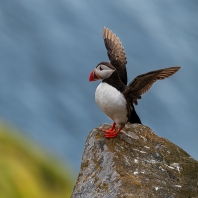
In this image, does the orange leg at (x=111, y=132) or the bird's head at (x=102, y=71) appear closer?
the orange leg at (x=111, y=132)

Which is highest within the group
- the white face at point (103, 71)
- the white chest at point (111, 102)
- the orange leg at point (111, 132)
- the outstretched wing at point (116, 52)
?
the outstretched wing at point (116, 52)

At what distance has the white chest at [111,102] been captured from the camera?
26.5 feet

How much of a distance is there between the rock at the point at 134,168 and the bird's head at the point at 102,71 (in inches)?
27.9

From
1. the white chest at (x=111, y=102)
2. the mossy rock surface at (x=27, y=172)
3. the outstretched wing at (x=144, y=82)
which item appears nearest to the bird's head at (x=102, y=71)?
the white chest at (x=111, y=102)

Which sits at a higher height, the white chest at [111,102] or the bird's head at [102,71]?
the bird's head at [102,71]

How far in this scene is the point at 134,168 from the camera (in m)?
7.48

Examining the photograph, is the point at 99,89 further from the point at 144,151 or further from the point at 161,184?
the point at 161,184

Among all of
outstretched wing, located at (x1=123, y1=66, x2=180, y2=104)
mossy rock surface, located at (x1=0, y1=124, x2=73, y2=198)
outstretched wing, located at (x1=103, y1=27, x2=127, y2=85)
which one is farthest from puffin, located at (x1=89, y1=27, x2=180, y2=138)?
mossy rock surface, located at (x1=0, y1=124, x2=73, y2=198)

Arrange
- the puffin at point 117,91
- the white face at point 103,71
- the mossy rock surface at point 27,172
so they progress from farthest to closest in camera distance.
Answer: the mossy rock surface at point 27,172, the white face at point 103,71, the puffin at point 117,91

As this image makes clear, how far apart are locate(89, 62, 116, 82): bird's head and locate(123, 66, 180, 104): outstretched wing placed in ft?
1.04

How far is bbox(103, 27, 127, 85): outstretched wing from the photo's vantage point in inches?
375

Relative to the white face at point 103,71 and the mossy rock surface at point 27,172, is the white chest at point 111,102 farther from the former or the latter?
the mossy rock surface at point 27,172

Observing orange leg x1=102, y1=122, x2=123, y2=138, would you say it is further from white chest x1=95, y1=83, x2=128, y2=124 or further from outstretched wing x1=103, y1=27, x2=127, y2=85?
outstretched wing x1=103, y1=27, x2=127, y2=85

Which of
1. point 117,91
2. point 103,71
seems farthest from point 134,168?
point 103,71
